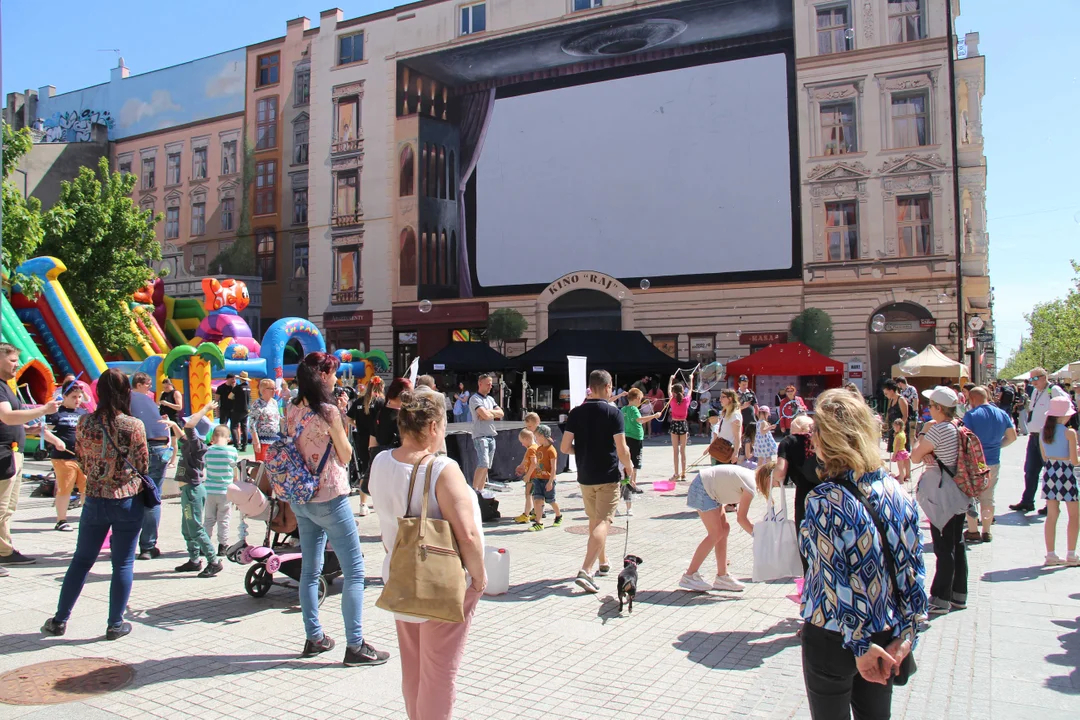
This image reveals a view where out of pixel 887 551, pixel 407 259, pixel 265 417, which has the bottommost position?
A: pixel 887 551

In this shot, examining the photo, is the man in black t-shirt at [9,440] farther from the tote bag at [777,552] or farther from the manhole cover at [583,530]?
the manhole cover at [583,530]

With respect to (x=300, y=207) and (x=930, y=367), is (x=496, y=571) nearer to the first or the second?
(x=930, y=367)

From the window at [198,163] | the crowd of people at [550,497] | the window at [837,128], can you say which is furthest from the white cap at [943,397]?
the window at [198,163]

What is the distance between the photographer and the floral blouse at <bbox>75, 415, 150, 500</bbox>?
16.8 feet

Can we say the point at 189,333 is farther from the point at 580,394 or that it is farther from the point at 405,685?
the point at 405,685

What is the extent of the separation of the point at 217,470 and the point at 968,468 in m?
6.05

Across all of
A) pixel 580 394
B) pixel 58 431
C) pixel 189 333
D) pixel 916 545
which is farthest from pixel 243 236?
pixel 916 545

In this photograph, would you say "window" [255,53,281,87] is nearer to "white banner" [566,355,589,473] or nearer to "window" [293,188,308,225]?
"window" [293,188,308,225]

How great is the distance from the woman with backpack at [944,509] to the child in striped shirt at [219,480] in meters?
5.59

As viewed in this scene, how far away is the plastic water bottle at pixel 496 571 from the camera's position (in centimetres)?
618

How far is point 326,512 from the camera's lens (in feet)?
15.7

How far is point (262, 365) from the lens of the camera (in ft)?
78.6

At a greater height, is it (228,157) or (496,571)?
(228,157)

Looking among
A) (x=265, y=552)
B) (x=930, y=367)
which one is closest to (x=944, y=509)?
(x=265, y=552)
